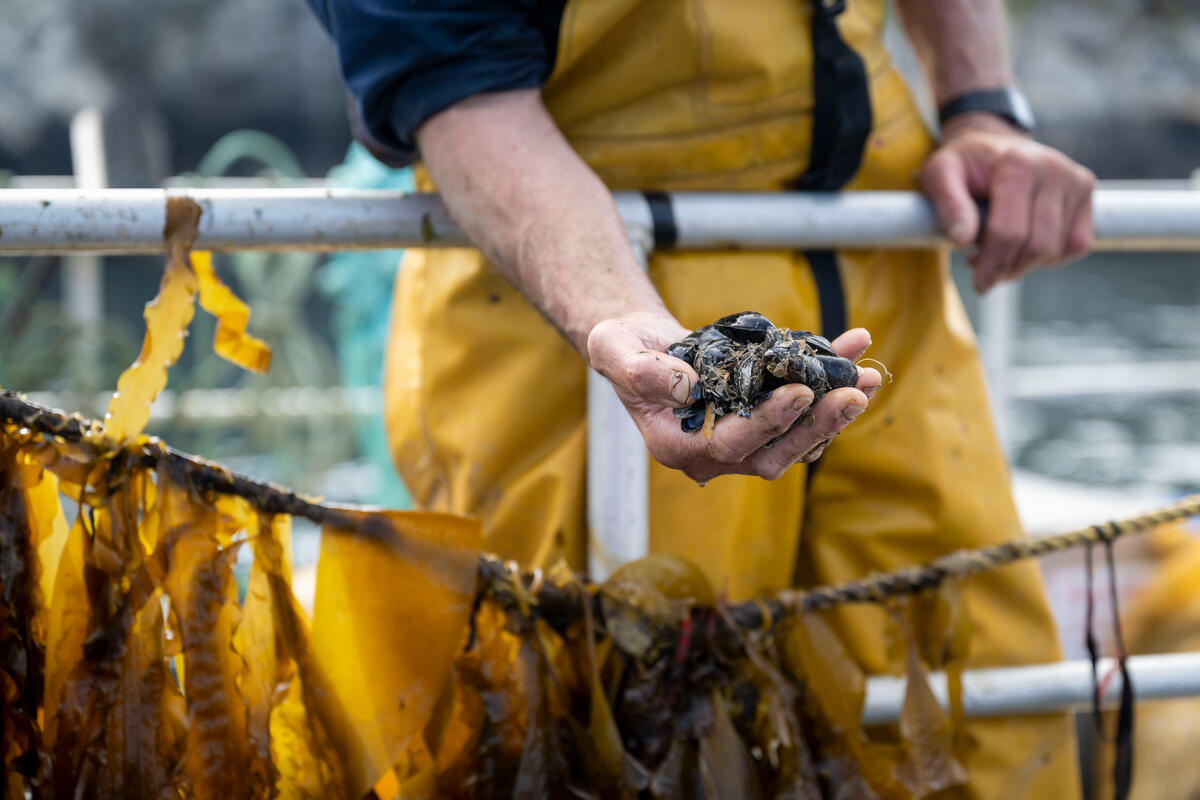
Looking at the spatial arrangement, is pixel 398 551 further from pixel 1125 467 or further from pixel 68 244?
pixel 1125 467

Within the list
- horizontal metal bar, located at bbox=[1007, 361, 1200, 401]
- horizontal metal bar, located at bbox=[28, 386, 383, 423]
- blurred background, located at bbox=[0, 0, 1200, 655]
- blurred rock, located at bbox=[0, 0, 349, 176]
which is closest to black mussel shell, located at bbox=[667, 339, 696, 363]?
blurred background, located at bbox=[0, 0, 1200, 655]

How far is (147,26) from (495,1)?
30.1m

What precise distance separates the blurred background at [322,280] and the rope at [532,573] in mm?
673

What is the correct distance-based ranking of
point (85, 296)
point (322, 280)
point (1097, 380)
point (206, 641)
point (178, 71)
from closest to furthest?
1. point (206, 641)
2. point (322, 280)
3. point (85, 296)
4. point (1097, 380)
5. point (178, 71)

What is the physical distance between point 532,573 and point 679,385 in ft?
1.50

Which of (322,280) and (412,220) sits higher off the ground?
(412,220)

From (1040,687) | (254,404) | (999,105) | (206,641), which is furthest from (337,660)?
(254,404)

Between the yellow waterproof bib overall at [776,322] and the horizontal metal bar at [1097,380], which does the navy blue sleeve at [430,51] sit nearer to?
the yellow waterproof bib overall at [776,322]

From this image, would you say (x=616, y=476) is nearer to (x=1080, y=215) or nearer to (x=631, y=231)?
(x=631, y=231)

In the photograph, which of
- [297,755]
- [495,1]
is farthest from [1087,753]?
[495,1]

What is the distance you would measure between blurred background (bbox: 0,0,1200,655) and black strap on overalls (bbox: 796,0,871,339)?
0.65 feet

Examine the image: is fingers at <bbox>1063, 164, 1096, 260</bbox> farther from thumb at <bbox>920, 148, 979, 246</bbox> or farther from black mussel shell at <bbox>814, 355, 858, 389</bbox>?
black mussel shell at <bbox>814, 355, 858, 389</bbox>

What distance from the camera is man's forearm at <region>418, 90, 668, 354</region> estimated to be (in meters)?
0.95

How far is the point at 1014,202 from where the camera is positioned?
4.32ft
